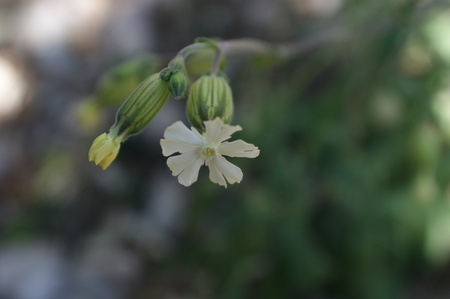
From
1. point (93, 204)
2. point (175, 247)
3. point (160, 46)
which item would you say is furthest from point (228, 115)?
point (160, 46)

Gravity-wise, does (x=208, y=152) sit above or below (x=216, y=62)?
below

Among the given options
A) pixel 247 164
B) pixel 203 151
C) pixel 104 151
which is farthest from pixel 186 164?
pixel 247 164

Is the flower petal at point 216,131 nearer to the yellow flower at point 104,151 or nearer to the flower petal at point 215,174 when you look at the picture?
Result: the flower petal at point 215,174

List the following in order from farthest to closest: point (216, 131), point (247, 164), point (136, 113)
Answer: point (247, 164)
point (136, 113)
point (216, 131)

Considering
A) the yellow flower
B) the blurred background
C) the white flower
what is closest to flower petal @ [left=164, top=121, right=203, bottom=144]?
the white flower

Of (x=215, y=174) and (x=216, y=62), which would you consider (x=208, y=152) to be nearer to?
(x=215, y=174)

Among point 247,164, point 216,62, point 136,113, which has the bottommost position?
point 136,113

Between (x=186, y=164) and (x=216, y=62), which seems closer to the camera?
(x=186, y=164)

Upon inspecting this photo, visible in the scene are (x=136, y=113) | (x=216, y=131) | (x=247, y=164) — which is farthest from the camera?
(x=247, y=164)
